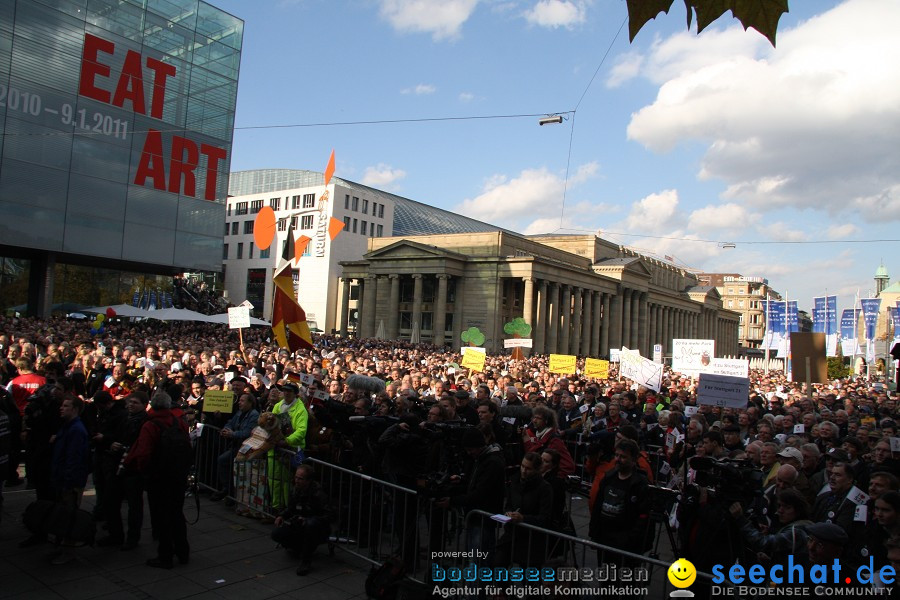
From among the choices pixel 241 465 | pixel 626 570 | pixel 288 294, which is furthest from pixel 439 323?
pixel 626 570

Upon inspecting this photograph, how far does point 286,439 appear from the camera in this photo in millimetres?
8430

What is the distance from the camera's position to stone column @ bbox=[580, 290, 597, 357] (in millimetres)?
80625

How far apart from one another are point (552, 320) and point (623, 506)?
7063cm

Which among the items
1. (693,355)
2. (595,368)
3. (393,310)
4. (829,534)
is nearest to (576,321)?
(393,310)

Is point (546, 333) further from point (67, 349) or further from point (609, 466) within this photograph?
point (609, 466)

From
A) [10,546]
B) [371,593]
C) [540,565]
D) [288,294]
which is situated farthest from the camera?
[288,294]

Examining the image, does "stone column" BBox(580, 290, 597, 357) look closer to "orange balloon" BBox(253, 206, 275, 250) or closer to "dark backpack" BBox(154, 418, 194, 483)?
"orange balloon" BBox(253, 206, 275, 250)

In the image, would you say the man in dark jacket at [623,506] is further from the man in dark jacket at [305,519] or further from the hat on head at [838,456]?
the man in dark jacket at [305,519]

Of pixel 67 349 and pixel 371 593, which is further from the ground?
pixel 67 349

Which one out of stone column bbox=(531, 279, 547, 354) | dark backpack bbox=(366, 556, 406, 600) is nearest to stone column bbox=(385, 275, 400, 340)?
stone column bbox=(531, 279, 547, 354)

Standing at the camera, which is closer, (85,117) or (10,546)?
(10,546)

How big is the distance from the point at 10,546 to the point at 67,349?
10.3m

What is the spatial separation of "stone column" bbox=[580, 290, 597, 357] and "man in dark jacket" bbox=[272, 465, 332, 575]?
2946 inches

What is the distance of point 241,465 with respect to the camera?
8.96 meters
